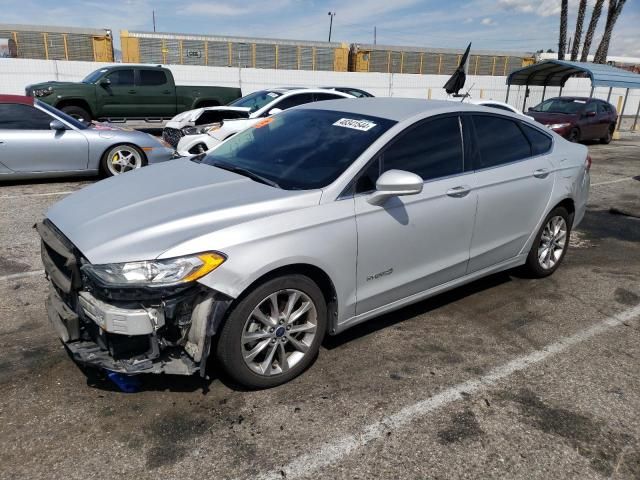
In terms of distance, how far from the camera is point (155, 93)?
15.1 metres

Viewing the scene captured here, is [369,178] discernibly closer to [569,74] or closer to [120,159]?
[120,159]

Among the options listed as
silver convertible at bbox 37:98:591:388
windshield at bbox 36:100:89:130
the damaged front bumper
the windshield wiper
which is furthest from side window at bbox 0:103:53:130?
the damaged front bumper

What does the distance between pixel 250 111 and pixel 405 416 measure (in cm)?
907

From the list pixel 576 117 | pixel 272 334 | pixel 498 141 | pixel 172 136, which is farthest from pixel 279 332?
pixel 576 117

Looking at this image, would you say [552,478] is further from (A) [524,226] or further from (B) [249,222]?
(A) [524,226]

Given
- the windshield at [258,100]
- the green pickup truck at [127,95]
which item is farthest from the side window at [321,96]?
the green pickup truck at [127,95]

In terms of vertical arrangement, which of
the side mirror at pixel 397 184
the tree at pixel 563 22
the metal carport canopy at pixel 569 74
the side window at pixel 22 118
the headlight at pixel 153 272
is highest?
the tree at pixel 563 22

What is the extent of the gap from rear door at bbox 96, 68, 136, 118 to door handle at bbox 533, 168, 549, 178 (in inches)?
513

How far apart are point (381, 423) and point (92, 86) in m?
14.0

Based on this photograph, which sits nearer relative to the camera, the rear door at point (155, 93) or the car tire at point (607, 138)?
the rear door at point (155, 93)

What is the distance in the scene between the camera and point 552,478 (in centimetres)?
242

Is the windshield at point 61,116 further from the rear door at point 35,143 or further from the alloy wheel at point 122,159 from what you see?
the alloy wheel at point 122,159

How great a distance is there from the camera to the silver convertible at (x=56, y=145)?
7.56 m

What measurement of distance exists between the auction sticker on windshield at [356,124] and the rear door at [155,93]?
1284 cm
